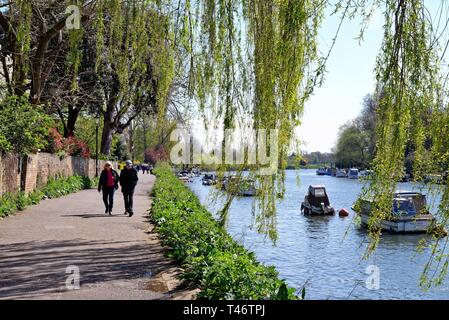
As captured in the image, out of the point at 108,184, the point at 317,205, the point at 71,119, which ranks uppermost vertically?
the point at 71,119

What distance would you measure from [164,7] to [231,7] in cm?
93

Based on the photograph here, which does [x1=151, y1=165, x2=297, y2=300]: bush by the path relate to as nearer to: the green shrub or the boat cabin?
the green shrub

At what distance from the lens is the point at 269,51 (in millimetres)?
6727

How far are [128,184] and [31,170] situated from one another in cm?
555

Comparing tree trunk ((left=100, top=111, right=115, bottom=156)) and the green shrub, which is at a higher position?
tree trunk ((left=100, top=111, right=115, bottom=156))

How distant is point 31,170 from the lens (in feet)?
68.6

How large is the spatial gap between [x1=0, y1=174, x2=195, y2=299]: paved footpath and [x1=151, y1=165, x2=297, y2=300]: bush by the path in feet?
0.85

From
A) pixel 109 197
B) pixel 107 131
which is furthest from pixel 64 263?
pixel 107 131

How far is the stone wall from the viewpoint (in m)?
17.5

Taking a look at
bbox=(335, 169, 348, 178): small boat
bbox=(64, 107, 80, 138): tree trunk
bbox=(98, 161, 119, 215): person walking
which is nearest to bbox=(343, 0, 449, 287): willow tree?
bbox=(98, 161, 119, 215): person walking

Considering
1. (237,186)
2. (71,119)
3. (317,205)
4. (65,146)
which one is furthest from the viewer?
(317,205)

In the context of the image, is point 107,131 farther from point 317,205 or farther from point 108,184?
point 108,184

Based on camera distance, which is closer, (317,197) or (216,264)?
(216,264)

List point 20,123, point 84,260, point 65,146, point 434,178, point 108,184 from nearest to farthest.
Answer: point 434,178, point 84,260, point 108,184, point 20,123, point 65,146
